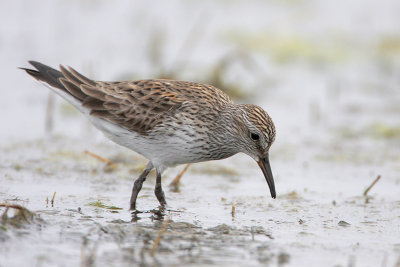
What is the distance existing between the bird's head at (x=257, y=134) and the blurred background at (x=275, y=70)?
1.81 ft

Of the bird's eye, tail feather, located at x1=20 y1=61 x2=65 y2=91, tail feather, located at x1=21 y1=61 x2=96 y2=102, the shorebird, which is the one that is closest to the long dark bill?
the shorebird

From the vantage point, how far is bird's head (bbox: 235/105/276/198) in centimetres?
778

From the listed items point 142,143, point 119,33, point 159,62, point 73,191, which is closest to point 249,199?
point 142,143

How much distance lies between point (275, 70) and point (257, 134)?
22.2 ft

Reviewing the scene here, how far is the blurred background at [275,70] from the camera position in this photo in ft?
31.1

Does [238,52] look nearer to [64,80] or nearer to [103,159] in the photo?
[103,159]

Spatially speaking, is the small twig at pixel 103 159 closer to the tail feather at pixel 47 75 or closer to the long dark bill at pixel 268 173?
the tail feather at pixel 47 75

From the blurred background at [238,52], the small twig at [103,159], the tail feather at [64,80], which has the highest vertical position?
the blurred background at [238,52]

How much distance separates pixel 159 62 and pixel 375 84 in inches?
173

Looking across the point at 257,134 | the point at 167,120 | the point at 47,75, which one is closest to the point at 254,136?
the point at 257,134

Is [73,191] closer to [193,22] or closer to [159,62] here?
[159,62]

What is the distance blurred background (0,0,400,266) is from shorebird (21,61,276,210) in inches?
25.7

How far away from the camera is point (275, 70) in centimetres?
1440

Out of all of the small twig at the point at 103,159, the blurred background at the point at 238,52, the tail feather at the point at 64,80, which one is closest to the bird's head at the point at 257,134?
the tail feather at the point at 64,80
